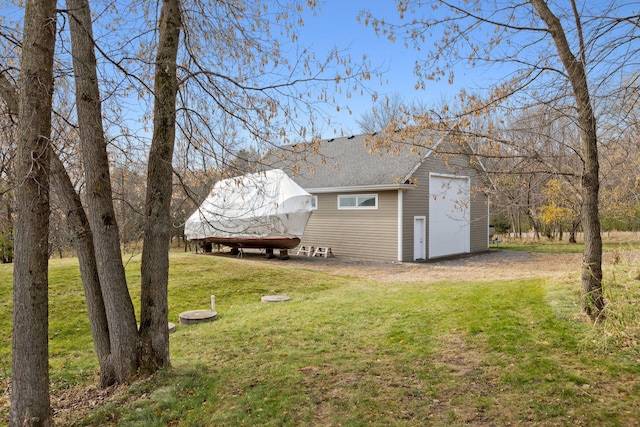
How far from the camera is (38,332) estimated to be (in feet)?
13.3

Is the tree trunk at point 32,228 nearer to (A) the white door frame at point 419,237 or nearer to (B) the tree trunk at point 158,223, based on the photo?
(B) the tree trunk at point 158,223

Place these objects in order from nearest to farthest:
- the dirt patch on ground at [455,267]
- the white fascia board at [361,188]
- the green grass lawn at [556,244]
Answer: the dirt patch on ground at [455,267] → the white fascia board at [361,188] → the green grass lawn at [556,244]

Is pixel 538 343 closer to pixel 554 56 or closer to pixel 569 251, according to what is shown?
pixel 554 56

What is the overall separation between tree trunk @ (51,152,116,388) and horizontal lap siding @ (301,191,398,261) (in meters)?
13.5

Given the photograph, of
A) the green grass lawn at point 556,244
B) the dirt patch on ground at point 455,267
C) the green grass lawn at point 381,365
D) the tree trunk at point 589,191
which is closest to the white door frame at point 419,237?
the dirt patch on ground at point 455,267

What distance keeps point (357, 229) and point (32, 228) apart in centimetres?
1551

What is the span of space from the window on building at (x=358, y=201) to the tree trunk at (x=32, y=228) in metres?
14.9

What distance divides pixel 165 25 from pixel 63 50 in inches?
47.6

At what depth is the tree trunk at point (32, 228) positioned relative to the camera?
396 cm

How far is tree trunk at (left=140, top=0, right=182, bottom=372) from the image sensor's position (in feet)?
17.1

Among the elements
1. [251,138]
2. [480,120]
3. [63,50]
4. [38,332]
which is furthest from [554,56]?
[38,332]

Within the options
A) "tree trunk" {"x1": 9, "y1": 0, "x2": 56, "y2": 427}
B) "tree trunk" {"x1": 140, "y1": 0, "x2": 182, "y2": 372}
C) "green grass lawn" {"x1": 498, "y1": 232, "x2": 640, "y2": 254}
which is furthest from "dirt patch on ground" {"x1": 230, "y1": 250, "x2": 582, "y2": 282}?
"tree trunk" {"x1": 9, "y1": 0, "x2": 56, "y2": 427}

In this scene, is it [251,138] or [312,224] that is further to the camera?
[312,224]

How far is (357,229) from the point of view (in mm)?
18891
